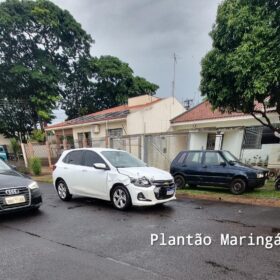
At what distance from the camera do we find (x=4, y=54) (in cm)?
2788

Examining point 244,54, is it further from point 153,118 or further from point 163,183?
point 153,118

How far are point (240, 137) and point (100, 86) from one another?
73.3 feet

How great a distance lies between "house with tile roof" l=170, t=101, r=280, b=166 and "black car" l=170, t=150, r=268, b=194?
264 cm

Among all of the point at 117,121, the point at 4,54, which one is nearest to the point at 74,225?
the point at 117,121

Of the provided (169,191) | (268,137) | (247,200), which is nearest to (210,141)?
(268,137)

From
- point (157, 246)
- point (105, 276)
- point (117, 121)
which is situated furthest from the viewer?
point (117, 121)

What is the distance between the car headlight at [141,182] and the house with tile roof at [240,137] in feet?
20.8

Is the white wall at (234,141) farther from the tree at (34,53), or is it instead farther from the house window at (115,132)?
the tree at (34,53)

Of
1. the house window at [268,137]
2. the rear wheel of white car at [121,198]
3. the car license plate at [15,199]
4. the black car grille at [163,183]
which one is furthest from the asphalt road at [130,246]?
the house window at [268,137]

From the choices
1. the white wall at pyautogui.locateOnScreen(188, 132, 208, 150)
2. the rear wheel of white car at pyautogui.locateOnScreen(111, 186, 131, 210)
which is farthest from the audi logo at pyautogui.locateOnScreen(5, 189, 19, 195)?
the white wall at pyautogui.locateOnScreen(188, 132, 208, 150)

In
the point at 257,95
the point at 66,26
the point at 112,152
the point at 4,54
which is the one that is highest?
the point at 66,26

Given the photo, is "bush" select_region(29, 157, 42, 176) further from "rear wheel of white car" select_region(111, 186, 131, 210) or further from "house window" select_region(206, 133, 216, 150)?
"rear wheel of white car" select_region(111, 186, 131, 210)

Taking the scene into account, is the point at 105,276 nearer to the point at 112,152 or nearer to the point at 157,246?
the point at 157,246

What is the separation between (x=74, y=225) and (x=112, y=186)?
5.65 ft
